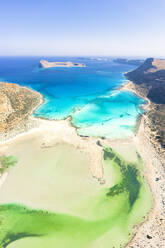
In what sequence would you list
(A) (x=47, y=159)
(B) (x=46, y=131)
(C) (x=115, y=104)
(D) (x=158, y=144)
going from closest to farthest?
(A) (x=47, y=159)
(D) (x=158, y=144)
(B) (x=46, y=131)
(C) (x=115, y=104)

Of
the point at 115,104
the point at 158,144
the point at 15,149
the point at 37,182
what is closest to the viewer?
the point at 37,182

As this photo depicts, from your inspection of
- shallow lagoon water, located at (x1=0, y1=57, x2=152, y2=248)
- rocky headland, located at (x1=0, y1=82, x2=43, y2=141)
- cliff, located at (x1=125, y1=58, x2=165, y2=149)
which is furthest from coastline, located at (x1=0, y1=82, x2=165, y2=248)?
cliff, located at (x1=125, y1=58, x2=165, y2=149)

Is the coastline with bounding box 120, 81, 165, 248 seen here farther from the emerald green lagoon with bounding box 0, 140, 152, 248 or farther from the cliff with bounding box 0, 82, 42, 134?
the cliff with bounding box 0, 82, 42, 134

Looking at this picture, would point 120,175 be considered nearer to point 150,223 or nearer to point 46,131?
point 150,223

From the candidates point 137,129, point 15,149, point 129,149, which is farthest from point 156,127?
point 15,149

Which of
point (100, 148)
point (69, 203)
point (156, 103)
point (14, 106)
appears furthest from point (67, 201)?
point (156, 103)

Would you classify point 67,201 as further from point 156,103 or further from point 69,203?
point 156,103

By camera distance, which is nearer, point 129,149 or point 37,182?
point 37,182
